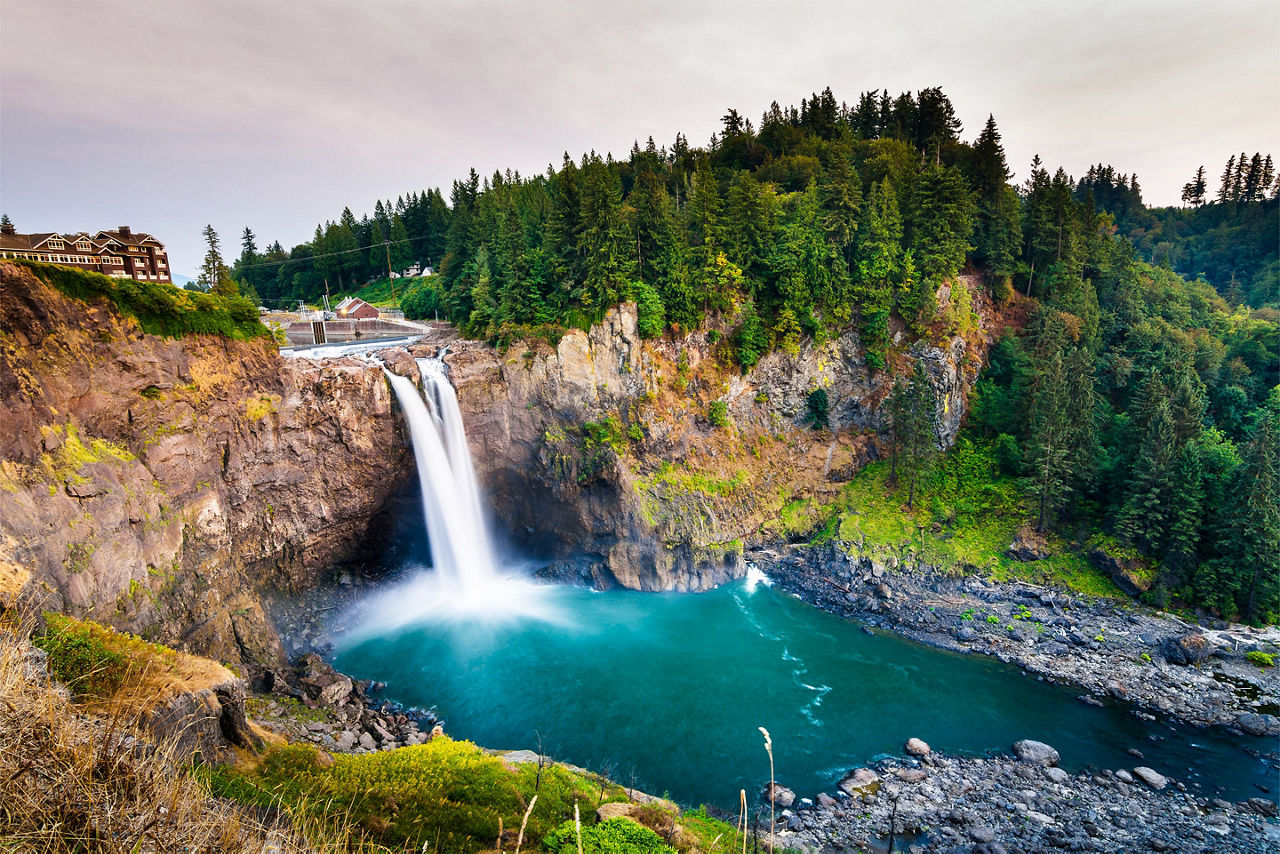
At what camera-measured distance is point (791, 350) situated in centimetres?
3675

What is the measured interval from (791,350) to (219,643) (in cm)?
3213

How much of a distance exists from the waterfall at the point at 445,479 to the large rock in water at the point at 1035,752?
81.5ft

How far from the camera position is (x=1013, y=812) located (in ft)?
57.0

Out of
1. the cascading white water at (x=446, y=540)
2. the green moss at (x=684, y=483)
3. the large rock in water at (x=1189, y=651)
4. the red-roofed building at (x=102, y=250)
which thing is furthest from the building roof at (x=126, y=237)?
the large rock in water at (x=1189, y=651)

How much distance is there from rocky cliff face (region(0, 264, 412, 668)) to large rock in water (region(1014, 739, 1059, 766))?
1092 inches

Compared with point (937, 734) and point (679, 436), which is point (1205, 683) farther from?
point (679, 436)

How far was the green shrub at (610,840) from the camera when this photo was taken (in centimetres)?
1079

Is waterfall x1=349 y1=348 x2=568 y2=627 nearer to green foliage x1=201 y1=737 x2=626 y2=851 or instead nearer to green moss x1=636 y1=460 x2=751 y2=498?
green moss x1=636 y1=460 x2=751 y2=498

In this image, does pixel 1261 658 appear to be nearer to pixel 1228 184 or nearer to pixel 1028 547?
pixel 1028 547

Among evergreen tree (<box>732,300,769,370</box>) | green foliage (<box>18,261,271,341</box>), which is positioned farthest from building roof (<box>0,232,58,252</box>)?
evergreen tree (<box>732,300,769,370</box>)

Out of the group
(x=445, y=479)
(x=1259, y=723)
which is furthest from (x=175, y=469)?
(x=1259, y=723)

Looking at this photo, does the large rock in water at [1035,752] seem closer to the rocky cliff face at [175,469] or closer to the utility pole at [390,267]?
the rocky cliff face at [175,469]

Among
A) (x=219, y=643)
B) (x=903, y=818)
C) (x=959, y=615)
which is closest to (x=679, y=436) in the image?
(x=959, y=615)

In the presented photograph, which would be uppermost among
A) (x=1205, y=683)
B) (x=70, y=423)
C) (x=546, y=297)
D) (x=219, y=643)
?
(x=546, y=297)
